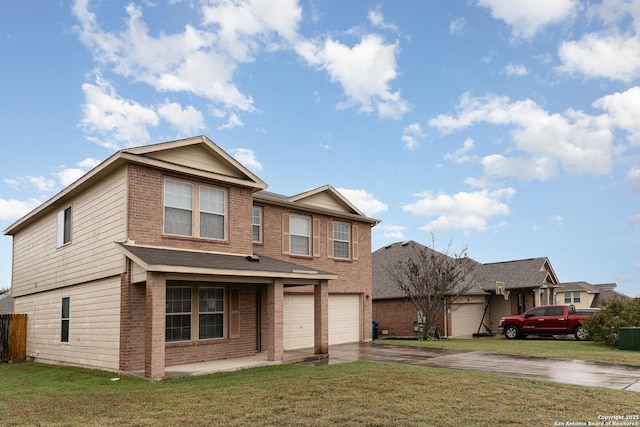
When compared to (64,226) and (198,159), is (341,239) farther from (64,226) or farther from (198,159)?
(64,226)

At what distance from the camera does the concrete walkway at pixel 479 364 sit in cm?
1238

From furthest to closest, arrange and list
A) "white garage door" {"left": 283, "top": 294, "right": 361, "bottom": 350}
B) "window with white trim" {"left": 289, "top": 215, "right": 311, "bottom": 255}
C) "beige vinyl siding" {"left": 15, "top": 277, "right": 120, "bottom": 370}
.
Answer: "window with white trim" {"left": 289, "top": 215, "right": 311, "bottom": 255}, "white garage door" {"left": 283, "top": 294, "right": 361, "bottom": 350}, "beige vinyl siding" {"left": 15, "top": 277, "right": 120, "bottom": 370}

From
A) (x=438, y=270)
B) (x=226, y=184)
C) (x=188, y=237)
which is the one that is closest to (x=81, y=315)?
(x=188, y=237)

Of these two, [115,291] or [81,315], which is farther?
[81,315]

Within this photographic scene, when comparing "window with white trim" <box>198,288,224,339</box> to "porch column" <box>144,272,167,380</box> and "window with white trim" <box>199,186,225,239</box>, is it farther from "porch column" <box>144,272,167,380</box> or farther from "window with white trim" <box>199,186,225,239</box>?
"porch column" <box>144,272,167,380</box>

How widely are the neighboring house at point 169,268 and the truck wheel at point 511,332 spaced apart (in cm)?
1223

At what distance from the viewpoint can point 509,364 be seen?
1468 cm

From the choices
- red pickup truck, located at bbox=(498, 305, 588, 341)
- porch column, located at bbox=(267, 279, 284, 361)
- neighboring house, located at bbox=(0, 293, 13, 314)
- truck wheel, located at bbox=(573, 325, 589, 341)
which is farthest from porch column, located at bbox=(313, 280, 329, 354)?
neighboring house, located at bbox=(0, 293, 13, 314)

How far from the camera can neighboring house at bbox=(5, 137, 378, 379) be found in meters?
13.8

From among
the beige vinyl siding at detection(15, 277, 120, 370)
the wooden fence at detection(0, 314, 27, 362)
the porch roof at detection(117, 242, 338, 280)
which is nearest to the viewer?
the porch roof at detection(117, 242, 338, 280)

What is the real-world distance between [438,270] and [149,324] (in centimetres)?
1616

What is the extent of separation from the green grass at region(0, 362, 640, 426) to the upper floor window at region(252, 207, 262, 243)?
6.95m

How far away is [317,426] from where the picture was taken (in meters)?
7.86

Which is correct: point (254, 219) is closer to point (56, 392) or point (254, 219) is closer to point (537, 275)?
point (56, 392)
